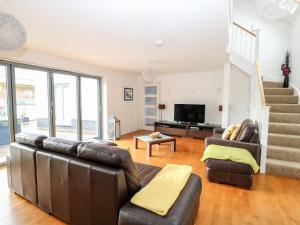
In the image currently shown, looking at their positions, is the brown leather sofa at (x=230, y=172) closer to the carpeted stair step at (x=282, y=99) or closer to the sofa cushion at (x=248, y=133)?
the sofa cushion at (x=248, y=133)

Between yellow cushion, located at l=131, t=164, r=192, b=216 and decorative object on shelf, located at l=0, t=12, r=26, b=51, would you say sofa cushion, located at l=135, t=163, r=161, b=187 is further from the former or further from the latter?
decorative object on shelf, located at l=0, t=12, r=26, b=51

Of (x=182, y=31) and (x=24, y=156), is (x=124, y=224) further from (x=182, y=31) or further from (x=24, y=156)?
(x=182, y=31)

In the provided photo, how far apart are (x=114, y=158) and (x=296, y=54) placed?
546cm

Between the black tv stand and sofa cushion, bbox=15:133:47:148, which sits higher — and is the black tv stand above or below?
below

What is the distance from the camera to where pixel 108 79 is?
19.0 feet

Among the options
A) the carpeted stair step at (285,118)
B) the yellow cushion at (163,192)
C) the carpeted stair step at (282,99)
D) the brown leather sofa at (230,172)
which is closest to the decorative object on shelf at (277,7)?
the carpeted stair step at (282,99)

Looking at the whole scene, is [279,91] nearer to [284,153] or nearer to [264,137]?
[284,153]

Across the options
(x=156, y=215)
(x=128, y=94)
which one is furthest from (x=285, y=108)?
(x=128, y=94)

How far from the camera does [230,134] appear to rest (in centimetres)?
366

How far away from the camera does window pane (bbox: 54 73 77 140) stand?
14.8 feet

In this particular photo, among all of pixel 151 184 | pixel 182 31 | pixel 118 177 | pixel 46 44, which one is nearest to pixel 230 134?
pixel 182 31

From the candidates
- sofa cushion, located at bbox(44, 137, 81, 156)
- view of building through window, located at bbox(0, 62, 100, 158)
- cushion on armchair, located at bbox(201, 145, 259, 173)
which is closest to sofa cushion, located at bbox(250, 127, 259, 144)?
cushion on armchair, located at bbox(201, 145, 259, 173)

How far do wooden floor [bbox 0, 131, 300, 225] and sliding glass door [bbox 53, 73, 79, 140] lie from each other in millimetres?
1708

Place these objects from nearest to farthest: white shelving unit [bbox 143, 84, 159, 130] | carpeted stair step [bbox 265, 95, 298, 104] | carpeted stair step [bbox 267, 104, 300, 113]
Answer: carpeted stair step [bbox 267, 104, 300, 113], carpeted stair step [bbox 265, 95, 298, 104], white shelving unit [bbox 143, 84, 159, 130]
